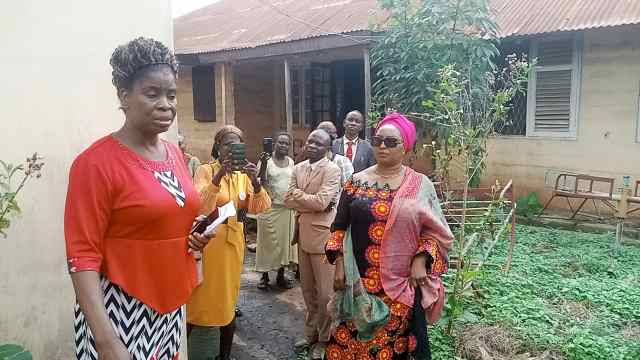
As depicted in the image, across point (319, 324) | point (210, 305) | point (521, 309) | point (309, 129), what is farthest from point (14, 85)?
point (309, 129)

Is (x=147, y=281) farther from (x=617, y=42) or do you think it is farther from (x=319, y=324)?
(x=617, y=42)

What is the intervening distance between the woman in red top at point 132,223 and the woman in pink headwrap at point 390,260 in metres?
1.13

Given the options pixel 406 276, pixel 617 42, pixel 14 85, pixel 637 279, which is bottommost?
pixel 637 279

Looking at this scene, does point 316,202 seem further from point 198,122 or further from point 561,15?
point 198,122

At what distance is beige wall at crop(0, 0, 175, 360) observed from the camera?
2.34 metres

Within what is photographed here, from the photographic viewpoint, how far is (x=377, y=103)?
7.64 m

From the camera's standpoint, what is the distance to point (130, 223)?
173 cm

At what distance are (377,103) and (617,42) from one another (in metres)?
3.67

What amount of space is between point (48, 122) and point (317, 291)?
231cm

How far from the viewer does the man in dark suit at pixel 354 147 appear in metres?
5.66

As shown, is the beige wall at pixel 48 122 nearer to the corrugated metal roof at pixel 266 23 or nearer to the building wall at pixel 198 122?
the corrugated metal roof at pixel 266 23

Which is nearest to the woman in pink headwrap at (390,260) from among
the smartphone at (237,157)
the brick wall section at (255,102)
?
the smartphone at (237,157)

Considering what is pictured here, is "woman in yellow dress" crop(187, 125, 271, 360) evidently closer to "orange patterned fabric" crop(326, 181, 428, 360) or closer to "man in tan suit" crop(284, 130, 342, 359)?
"man in tan suit" crop(284, 130, 342, 359)

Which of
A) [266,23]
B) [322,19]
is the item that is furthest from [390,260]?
[266,23]
